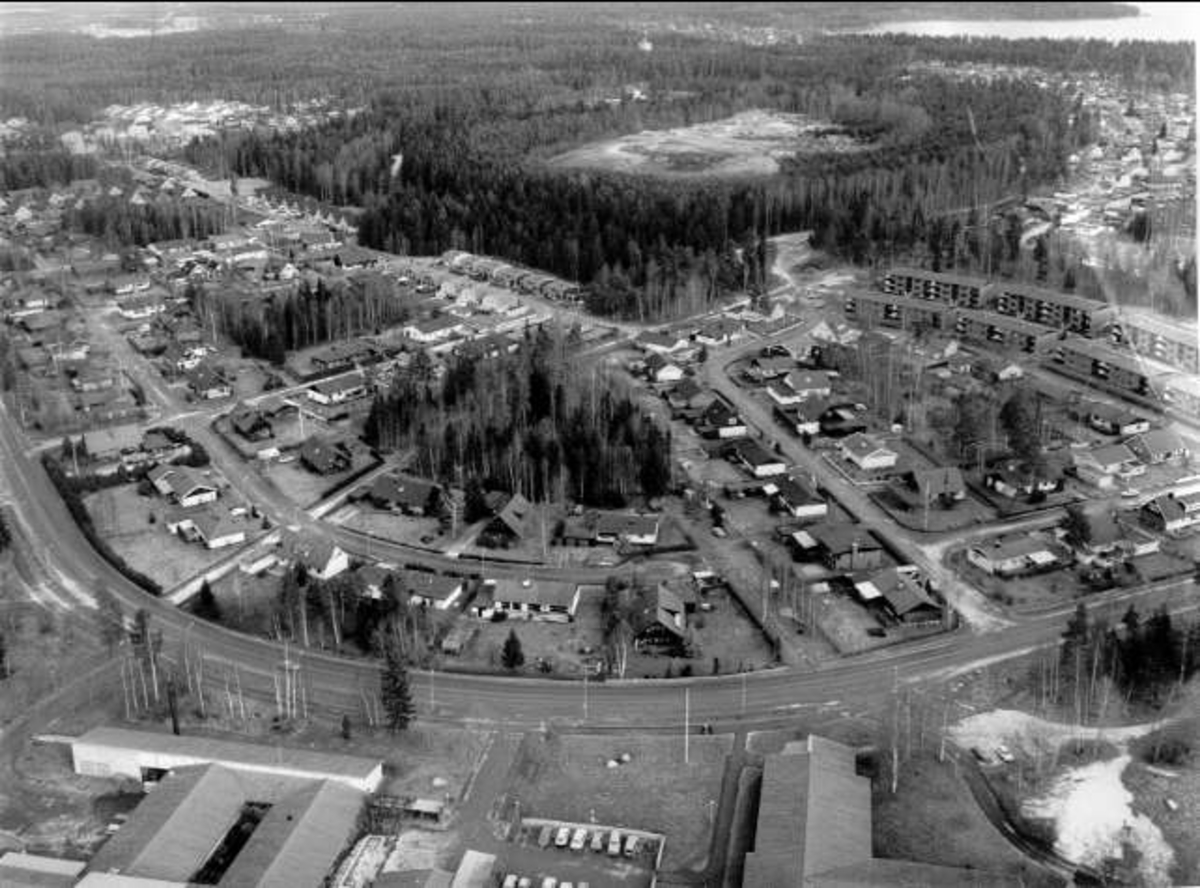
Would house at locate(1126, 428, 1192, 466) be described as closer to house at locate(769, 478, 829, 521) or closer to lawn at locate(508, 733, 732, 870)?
house at locate(769, 478, 829, 521)

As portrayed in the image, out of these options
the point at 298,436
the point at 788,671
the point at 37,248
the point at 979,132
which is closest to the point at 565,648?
the point at 788,671

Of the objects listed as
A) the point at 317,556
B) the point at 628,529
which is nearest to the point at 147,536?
the point at 317,556

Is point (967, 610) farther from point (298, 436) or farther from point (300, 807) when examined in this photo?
point (298, 436)

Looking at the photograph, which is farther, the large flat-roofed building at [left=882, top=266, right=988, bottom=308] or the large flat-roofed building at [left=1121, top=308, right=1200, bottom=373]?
the large flat-roofed building at [left=882, top=266, right=988, bottom=308]

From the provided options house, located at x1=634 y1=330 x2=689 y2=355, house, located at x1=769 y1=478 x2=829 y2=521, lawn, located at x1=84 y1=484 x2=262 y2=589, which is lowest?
lawn, located at x1=84 y1=484 x2=262 y2=589

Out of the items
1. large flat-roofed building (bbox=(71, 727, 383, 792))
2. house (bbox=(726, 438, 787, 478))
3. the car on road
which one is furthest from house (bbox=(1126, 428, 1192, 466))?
large flat-roofed building (bbox=(71, 727, 383, 792))

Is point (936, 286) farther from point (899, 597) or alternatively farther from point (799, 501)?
point (899, 597)

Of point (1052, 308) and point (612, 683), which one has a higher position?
point (1052, 308)
